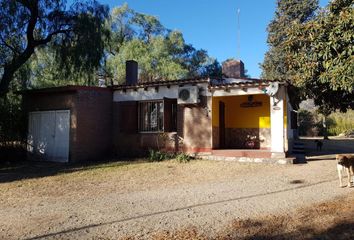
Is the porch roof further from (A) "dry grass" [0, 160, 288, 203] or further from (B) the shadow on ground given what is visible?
(B) the shadow on ground

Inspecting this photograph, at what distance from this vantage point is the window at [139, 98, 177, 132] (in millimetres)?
16000

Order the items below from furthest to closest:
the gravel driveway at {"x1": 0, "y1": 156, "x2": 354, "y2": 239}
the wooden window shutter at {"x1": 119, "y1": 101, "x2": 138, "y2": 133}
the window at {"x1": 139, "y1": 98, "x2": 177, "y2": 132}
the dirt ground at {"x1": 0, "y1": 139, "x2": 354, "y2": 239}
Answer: the wooden window shutter at {"x1": 119, "y1": 101, "x2": 138, "y2": 133}
the window at {"x1": 139, "y1": 98, "x2": 177, "y2": 132}
the gravel driveway at {"x1": 0, "y1": 156, "x2": 354, "y2": 239}
the dirt ground at {"x1": 0, "y1": 139, "x2": 354, "y2": 239}

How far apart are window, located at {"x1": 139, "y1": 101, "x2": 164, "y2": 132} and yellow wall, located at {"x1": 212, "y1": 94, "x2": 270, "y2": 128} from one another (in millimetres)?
2559

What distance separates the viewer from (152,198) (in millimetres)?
8414

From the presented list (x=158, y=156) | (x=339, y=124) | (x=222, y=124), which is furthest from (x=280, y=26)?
(x=158, y=156)

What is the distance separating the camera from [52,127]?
645 inches

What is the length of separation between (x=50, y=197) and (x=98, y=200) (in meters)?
1.31

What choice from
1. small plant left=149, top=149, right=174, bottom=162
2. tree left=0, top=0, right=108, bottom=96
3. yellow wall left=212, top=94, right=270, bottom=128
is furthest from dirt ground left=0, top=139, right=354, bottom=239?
tree left=0, top=0, right=108, bottom=96

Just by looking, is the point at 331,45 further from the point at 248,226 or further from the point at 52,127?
the point at 52,127

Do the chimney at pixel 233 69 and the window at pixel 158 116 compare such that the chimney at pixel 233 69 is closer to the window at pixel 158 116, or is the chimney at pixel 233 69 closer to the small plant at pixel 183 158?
the window at pixel 158 116

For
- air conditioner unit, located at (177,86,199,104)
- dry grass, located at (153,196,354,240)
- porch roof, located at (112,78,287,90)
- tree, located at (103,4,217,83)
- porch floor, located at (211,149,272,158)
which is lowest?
dry grass, located at (153,196,354,240)

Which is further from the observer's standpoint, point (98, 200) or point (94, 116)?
point (94, 116)

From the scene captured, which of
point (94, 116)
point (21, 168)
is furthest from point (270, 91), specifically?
point (21, 168)

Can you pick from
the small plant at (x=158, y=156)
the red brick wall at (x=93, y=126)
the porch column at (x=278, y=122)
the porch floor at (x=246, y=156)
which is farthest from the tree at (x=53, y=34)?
the porch column at (x=278, y=122)
